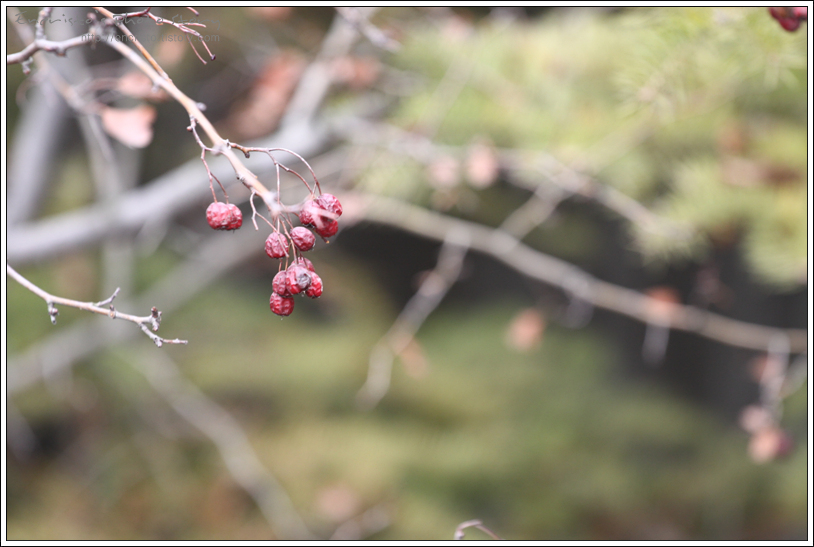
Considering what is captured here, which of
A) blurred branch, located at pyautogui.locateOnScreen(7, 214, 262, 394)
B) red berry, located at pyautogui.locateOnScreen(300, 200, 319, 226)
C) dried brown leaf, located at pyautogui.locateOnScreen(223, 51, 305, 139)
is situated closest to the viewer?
red berry, located at pyautogui.locateOnScreen(300, 200, 319, 226)

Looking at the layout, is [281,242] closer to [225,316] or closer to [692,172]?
[692,172]

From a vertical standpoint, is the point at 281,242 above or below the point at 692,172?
below

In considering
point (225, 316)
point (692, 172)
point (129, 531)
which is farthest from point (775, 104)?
point (129, 531)

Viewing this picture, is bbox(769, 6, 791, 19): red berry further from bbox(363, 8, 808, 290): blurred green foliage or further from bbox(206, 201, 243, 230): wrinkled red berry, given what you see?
bbox(206, 201, 243, 230): wrinkled red berry

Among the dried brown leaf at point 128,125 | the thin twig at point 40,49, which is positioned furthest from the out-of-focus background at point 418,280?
the thin twig at point 40,49

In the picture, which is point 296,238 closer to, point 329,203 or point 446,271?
point 329,203

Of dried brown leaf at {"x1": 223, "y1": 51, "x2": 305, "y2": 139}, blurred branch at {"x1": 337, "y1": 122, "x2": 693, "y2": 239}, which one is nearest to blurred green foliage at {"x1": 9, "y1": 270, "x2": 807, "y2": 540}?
dried brown leaf at {"x1": 223, "y1": 51, "x2": 305, "y2": 139}
